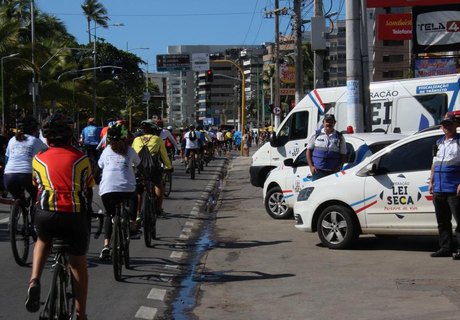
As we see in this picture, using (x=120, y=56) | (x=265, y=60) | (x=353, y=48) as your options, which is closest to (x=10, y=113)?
(x=353, y=48)

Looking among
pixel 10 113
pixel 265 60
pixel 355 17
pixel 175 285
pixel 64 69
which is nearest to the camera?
pixel 175 285

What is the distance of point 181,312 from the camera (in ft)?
23.3

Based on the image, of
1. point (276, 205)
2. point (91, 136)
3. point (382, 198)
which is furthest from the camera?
point (91, 136)

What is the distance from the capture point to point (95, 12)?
73.1m

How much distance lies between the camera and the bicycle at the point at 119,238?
8156 mm

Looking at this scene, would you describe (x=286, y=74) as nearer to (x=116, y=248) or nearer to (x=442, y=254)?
(x=442, y=254)

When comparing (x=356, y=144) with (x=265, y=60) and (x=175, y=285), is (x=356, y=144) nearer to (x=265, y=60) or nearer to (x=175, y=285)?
(x=175, y=285)

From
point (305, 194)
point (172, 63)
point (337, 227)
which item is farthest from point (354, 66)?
point (172, 63)

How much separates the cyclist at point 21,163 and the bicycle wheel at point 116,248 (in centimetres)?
188

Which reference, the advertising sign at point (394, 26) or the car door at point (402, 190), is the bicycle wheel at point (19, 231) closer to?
the car door at point (402, 190)

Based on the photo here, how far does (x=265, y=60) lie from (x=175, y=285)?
444 feet

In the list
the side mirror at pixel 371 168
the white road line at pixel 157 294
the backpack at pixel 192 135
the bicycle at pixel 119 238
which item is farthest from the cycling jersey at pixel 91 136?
the white road line at pixel 157 294

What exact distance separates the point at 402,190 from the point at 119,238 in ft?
12.8

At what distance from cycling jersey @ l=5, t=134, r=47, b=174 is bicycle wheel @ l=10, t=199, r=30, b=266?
44 cm
